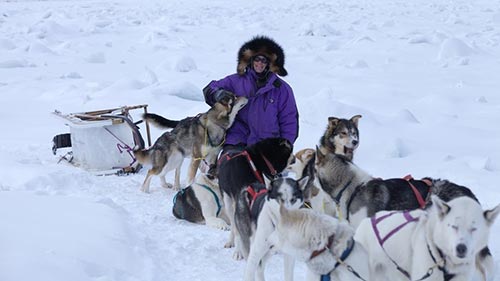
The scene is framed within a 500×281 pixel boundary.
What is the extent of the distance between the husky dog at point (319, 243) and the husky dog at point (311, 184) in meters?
1.01

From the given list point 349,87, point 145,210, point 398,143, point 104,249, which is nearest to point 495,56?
point 349,87

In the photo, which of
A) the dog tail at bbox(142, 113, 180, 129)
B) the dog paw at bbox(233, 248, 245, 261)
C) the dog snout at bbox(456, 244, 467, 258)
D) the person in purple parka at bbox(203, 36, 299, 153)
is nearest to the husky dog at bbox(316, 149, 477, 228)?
the dog paw at bbox(233, 248, 245, 261)

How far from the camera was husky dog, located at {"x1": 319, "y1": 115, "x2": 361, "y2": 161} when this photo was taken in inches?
155

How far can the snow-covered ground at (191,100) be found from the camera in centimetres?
334

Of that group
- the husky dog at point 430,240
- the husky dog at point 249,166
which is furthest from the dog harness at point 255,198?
the husky dog at point 430,240

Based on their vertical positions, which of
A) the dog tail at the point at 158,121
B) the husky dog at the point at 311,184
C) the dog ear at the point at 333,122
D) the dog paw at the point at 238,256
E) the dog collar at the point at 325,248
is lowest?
the dog paw at the point at 238,256

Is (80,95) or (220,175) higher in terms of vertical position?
(220,175)

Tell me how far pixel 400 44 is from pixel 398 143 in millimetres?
7817

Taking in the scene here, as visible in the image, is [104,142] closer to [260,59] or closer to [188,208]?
[188,208]

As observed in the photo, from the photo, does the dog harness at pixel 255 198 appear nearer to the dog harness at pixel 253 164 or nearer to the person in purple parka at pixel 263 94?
the dog harness at pixel 253 164

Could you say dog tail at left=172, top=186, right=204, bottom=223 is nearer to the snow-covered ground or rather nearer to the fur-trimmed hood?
the snow-covered ground

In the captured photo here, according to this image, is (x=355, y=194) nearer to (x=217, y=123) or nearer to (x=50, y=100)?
(x=217, y=123)

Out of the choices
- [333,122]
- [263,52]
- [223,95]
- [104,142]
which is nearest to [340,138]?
[333,122]

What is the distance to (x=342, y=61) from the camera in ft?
37.8
